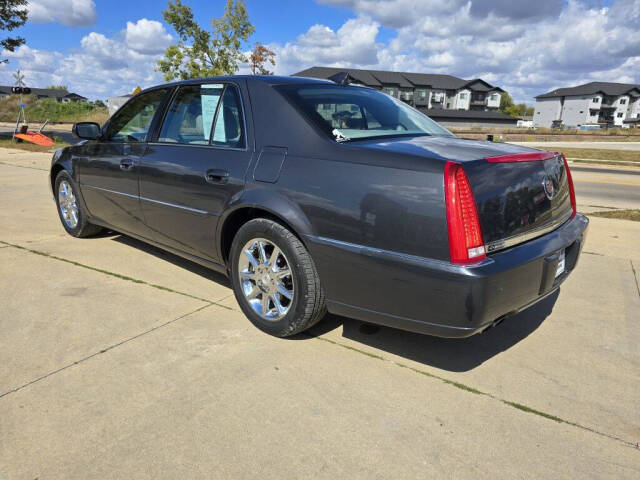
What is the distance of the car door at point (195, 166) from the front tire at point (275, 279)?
30cm

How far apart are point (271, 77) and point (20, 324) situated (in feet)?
7.84

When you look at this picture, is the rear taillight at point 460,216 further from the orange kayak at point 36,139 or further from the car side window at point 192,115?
the orange kayak at point 36,139

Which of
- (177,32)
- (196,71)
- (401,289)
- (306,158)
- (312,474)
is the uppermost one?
(177,32)

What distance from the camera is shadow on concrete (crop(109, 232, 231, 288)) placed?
13.8 ft

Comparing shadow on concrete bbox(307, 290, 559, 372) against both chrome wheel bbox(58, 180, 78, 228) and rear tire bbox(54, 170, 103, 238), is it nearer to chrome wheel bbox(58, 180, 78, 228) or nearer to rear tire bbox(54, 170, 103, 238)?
rear tire bbox(54, 170, 103, 238)

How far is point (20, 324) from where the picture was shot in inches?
127

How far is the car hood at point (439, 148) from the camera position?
2.46m

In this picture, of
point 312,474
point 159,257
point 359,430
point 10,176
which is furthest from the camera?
point 10,176

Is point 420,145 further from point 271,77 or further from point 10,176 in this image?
point 10,176

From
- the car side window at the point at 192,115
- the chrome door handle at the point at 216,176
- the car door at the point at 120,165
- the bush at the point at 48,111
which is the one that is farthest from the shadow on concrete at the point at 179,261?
the bush at the point at 48,111

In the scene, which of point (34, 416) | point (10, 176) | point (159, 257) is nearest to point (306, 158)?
point (34, 416)

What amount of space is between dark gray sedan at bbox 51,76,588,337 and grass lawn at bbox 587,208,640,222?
191 inches

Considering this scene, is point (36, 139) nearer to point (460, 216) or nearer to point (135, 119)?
point (135, 119)

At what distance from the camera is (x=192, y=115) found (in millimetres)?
3645
